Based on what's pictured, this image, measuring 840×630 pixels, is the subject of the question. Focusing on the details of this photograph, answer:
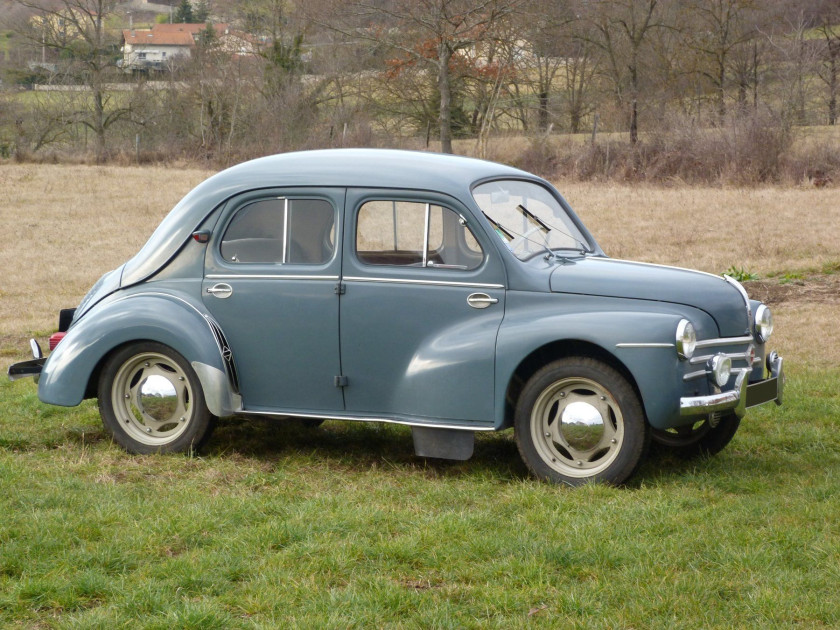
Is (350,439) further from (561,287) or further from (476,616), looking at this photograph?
(476,616)

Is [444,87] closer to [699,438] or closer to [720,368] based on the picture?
[699,438]

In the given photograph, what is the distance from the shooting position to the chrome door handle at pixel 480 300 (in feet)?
18.8

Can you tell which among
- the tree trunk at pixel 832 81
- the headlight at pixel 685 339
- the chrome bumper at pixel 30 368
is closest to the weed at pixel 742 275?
the headlight at pixel 685 339

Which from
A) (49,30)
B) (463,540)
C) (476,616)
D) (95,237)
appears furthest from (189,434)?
(49,30)

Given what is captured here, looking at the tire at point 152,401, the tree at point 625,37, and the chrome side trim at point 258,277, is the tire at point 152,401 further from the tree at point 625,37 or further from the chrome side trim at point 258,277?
the tree at point 625,37

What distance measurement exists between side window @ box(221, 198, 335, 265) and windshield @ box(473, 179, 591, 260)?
0.95 metres

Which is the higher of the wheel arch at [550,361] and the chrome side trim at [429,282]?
the chrome side trim at [429,282]

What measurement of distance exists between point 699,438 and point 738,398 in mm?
924

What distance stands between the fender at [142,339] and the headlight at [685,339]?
2.60 metres

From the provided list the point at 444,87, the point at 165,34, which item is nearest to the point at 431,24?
the point at 444,87

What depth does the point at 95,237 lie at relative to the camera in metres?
20.3

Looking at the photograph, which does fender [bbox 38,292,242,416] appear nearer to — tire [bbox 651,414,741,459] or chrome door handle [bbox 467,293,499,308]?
chrome door handle [bbox 467,293,499,308]

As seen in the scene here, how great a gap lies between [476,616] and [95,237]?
17.9 metres

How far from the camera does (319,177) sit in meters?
6.14
